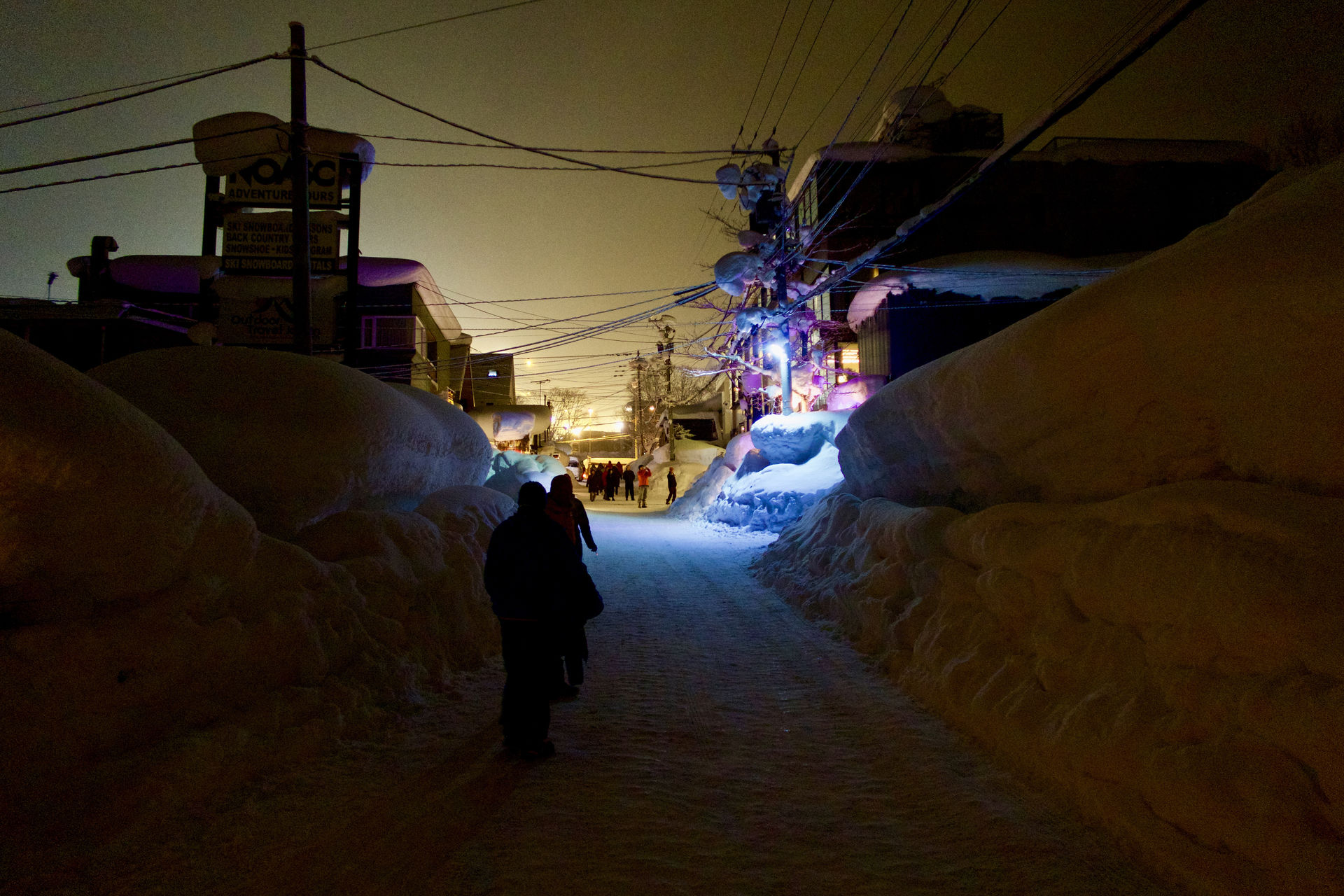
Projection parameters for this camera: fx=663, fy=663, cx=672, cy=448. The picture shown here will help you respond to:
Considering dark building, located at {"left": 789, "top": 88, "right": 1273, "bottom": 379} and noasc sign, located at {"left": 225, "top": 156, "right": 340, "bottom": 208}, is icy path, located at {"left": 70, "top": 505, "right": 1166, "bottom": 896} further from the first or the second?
dark building, located at {"left": 789, "top": 88, "right": 1273, "bottom": 379}

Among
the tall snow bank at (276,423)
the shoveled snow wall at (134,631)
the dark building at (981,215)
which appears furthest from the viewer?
the dark building at (981,215)

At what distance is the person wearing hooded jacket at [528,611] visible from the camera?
159 inches

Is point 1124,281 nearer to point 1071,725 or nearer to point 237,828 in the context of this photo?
point 1071,725

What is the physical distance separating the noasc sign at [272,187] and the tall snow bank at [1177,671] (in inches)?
497

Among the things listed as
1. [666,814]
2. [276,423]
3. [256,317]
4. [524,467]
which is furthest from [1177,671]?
[524,467]

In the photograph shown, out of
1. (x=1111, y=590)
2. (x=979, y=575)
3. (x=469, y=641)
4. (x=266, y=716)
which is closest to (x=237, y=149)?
(x=469, y=641)

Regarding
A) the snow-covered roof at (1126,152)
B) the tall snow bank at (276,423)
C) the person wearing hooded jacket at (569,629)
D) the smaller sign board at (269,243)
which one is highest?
the snow-covered roof at (1126,152)

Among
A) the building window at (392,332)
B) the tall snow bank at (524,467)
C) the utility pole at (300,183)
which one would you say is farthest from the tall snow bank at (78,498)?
the building window at (392,332)

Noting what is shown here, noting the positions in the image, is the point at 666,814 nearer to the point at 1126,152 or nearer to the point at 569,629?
the point at 569,629

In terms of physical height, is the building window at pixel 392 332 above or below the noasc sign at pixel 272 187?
above

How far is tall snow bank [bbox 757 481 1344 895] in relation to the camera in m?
2.49

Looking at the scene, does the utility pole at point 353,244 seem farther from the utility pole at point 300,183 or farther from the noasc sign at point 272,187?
the utility pole at point 300,183

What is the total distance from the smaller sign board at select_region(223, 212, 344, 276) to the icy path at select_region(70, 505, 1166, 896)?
9.91m

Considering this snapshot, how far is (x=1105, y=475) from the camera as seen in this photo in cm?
465
